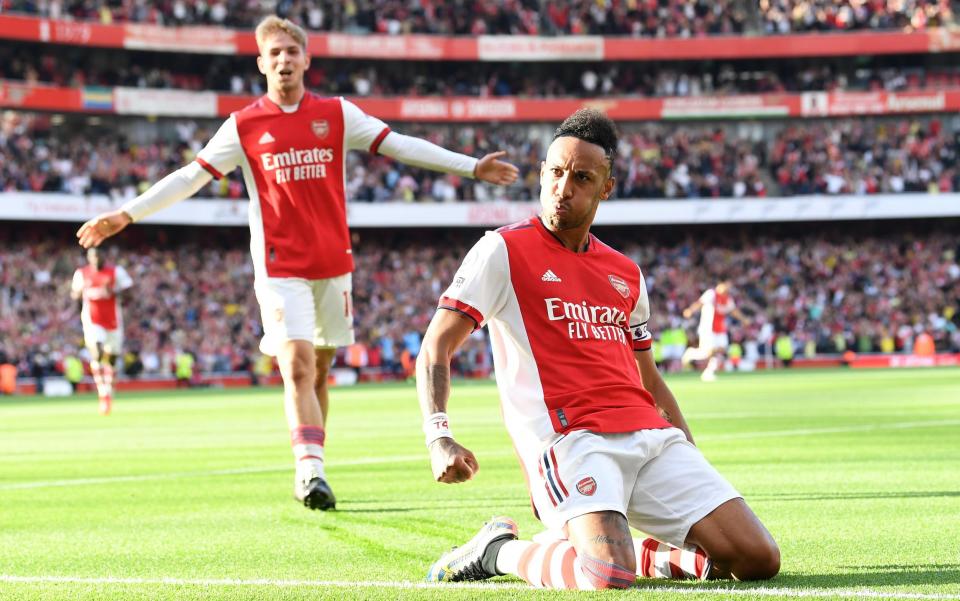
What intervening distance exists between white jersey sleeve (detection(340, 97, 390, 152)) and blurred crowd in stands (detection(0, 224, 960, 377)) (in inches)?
1232

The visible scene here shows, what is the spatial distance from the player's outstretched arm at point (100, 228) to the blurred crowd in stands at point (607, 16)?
146 feet

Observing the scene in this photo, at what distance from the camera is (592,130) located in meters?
5.41

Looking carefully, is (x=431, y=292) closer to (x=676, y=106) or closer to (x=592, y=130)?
(x=676, y=106)

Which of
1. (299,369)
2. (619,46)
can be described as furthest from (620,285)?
(619,46)

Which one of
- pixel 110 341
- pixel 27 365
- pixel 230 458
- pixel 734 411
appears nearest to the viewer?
pixel 230 458

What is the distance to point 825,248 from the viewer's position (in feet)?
170

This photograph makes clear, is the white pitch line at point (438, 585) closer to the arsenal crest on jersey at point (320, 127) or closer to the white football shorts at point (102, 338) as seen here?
the arsenal crest on jersey at point (320, 127)

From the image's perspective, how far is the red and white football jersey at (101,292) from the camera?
22.2 m

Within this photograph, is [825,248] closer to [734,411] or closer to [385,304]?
[385,304]

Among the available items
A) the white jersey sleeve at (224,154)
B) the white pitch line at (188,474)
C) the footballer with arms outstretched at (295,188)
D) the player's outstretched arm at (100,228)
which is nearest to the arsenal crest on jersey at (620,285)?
the footballer with arms outstretched at (295,188)

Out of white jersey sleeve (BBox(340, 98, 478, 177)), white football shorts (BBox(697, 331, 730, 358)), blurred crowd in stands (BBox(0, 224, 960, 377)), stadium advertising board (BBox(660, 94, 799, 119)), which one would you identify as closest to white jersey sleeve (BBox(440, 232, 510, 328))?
white jersey sleeve (BBox(340, 98, 478, 177))

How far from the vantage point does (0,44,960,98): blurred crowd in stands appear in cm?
5066

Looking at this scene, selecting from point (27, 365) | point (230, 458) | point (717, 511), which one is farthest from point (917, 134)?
point (717, 511)

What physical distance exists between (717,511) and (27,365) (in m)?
35.5
